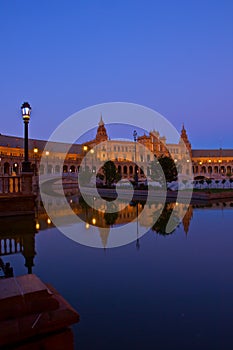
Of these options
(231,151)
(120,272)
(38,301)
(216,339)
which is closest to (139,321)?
(216,339)

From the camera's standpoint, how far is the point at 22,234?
41.0 feet

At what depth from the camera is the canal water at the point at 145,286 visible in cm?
490

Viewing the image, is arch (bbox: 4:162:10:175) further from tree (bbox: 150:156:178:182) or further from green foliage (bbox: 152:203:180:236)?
green foliage (bbox: 152:203:180:236)

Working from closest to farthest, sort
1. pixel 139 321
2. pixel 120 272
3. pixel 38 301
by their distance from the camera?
pixel 38 301 < pixel 139 321 < pixel 120 272

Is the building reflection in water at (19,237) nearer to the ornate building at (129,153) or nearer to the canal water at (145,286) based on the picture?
the canal water at (145,286)

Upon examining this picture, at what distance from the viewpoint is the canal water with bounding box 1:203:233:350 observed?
16.1ft

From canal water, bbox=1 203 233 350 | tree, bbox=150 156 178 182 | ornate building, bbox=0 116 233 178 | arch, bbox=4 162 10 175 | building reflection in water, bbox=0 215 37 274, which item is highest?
ornate building, bbox=0 116 233 178

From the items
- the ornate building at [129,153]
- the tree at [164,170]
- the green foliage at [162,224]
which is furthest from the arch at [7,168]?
the green foliage at [162,224]

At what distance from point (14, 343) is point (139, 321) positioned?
88.0 inches

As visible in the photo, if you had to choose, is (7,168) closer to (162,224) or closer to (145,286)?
(162,224)

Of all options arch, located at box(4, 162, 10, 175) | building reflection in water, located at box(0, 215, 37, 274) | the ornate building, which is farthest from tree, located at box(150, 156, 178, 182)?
the ornate building

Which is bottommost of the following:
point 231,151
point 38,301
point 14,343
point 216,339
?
point 216,339

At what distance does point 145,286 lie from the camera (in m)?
6.91

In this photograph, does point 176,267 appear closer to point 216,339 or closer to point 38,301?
point 216,339
